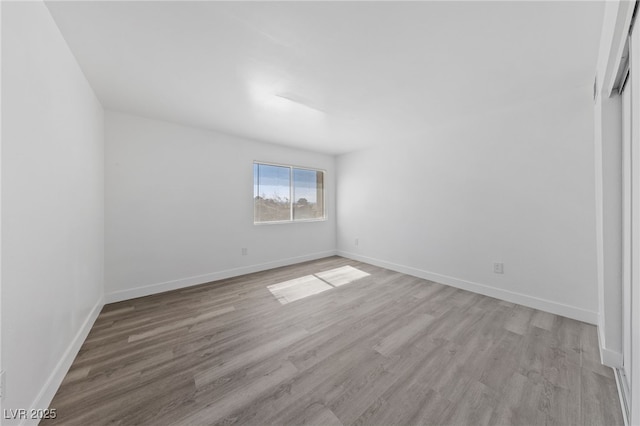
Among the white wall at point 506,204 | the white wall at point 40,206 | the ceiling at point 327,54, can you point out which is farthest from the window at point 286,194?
Result: the white wall at point 40,206

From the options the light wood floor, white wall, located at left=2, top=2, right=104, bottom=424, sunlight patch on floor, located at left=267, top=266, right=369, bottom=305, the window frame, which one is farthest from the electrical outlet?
the window frame

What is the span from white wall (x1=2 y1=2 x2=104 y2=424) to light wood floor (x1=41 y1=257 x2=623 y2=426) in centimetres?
35

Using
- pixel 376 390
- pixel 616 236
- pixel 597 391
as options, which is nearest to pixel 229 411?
pixel 376 390

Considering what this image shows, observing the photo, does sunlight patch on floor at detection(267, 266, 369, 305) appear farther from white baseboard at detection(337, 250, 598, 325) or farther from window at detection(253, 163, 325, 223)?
window at detection(253, 163, 325, 223)

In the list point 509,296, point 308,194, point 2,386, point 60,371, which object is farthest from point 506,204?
point 60,371

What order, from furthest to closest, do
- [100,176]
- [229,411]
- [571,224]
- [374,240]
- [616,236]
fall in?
[374,240] < [100,176] < [571,224] < [616,236] < [229,411]

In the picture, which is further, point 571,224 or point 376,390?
point 571,224

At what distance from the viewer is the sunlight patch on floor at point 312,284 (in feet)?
9.45

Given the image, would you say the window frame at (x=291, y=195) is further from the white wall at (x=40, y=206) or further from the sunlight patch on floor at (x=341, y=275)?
the white wall at (x=40, y=206)

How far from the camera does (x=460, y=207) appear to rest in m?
3.06

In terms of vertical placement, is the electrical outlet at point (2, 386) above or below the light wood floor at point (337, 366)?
above

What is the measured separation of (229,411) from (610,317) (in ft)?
9.02

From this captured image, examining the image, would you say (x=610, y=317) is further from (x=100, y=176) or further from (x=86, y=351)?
(x=100, y=176)

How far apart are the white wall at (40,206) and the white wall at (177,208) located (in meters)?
0.89
